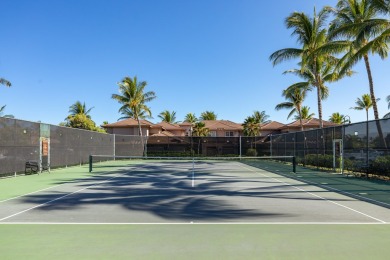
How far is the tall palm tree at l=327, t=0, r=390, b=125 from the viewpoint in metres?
19.2

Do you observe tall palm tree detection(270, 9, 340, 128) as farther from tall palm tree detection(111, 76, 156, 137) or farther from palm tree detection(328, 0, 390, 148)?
tall palm tree detection(111, 76, 156, 137)

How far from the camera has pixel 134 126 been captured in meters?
59.1

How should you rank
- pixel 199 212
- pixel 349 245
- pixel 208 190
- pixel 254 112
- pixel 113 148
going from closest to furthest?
pixel 349 245 → pixel 199 212 → pixel 208 190 → pixel 113 148 → pixel 254 112

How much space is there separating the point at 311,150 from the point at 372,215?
60.5 ft

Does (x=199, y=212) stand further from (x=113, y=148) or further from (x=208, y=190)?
(x=113, y=148)

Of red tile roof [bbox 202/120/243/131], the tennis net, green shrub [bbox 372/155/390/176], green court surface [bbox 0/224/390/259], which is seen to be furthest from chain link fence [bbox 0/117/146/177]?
red tile roof [bbox 202/120/243/131]

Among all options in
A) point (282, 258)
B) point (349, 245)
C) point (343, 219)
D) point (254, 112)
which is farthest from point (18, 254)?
point (254, 112)

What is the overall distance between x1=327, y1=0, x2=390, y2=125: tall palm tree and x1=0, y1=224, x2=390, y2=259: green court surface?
14.5 m

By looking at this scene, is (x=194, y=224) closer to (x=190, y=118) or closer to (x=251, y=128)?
(x=251, y=128)

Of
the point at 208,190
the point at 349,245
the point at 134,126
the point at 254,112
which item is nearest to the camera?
the point at 349,245

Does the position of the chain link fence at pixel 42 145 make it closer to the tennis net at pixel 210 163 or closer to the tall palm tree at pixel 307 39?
the tennis net at pixel 210 163

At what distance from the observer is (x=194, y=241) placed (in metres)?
6.41

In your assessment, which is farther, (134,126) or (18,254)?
(134,126)

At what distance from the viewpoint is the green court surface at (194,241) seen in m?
5.65
